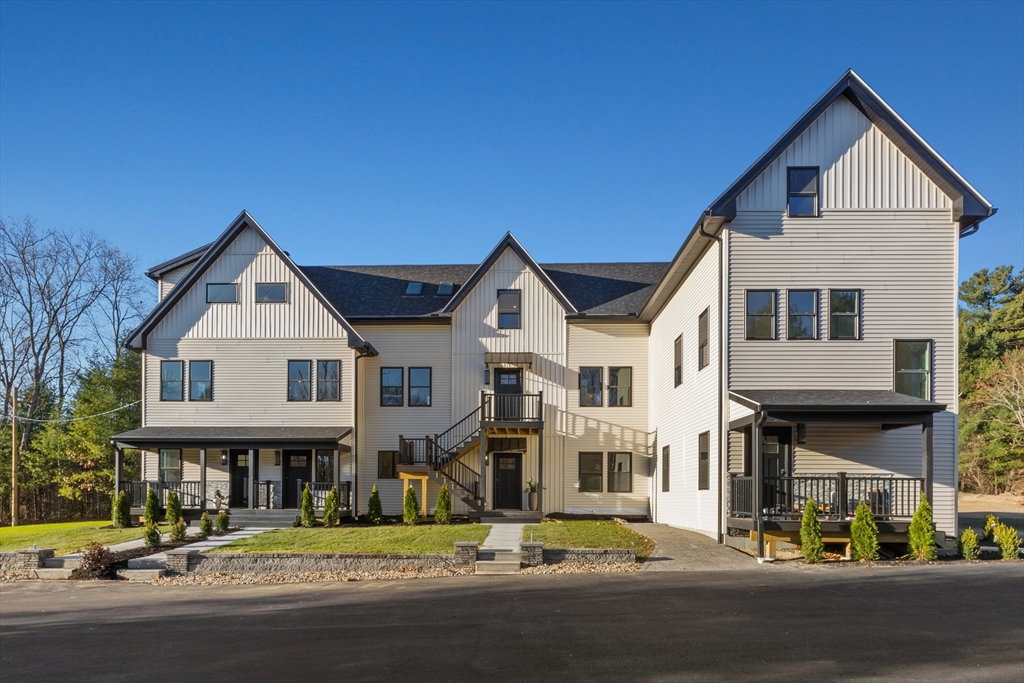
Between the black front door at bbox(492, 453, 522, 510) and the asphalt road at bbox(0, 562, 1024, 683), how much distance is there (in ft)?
45.0

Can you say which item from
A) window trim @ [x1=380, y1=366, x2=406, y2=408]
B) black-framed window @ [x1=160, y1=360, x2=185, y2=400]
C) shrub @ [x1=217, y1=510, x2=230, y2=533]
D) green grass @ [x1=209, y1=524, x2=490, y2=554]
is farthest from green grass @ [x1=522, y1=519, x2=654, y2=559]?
black-framed window @ [x1=160, y1=360, x2=185, y2=400]

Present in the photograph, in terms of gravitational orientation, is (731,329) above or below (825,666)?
above

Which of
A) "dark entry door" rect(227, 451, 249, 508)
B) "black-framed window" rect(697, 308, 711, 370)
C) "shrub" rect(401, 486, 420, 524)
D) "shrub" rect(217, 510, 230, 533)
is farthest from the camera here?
"dark entry door" rect(227, 451, 249, 508)

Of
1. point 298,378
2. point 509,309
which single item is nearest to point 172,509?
point 298,378

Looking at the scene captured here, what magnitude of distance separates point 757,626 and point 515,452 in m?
18.6

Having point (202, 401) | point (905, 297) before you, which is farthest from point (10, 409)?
point (905, 297)

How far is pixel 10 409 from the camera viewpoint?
43.1 metres

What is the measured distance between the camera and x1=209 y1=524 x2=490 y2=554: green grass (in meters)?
18.1

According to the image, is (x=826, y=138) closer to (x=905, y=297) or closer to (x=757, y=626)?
(x=905, y=297)

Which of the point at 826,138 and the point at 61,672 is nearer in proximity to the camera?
the point at 61,672

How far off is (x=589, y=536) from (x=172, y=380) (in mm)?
15671

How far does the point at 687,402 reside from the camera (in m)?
22.9

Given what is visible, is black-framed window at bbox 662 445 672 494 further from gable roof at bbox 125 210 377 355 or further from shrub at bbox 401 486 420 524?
gable roof at bbox 125 210 377 355

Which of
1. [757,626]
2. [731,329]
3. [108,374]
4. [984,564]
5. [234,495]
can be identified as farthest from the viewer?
[108,374]
